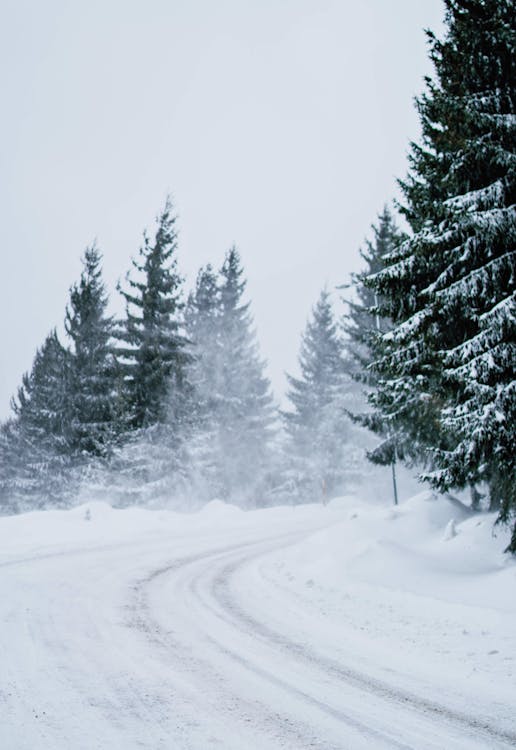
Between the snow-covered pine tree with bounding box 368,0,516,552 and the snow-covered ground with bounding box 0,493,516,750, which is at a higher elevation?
the snow-covered pine tree with bounding box 368,0,516,552

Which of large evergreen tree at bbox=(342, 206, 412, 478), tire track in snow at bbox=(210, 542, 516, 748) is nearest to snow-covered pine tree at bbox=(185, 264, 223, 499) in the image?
large evergreen tree at bbox=(342, 206, 412, 478)

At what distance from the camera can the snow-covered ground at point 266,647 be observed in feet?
12.1

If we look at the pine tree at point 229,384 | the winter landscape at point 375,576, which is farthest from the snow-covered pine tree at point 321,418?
the winter landscape at point 375,576

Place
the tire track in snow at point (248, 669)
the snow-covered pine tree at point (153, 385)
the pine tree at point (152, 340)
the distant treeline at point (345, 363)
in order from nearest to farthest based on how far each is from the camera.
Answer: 1. the tire track in snow at point (248, 669)
2. the distant treeline at point (345, 363)
3. the snow-covered pine tree at point (153, 385)
4. the pine tree at point (152, 340)

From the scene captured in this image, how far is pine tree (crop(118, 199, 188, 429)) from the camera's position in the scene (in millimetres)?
27828

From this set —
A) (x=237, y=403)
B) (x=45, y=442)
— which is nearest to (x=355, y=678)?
(x=45, y=442)

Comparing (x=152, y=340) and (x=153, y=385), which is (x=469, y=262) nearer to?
(x=152, y=340)

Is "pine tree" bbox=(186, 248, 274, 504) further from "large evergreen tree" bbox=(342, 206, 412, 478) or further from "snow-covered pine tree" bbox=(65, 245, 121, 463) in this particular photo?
"large evergreen tree" bbox=(342, 206, 412, 478)

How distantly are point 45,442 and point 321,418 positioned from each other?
67.1 feet

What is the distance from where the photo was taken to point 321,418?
40.7 meters

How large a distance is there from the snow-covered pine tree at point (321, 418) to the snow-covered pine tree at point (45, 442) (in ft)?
58.1

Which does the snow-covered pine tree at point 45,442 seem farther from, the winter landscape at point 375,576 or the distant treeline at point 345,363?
the winter landscape at point 375,576

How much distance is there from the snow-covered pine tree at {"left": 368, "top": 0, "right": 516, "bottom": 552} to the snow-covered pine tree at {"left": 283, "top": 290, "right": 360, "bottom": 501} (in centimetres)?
2830

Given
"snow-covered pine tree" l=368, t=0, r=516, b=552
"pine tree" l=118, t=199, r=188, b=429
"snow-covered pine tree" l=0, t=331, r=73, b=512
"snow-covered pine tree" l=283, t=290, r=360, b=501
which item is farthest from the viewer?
"snow-covered pine tree" l=283, t=290, r=360, b=501
